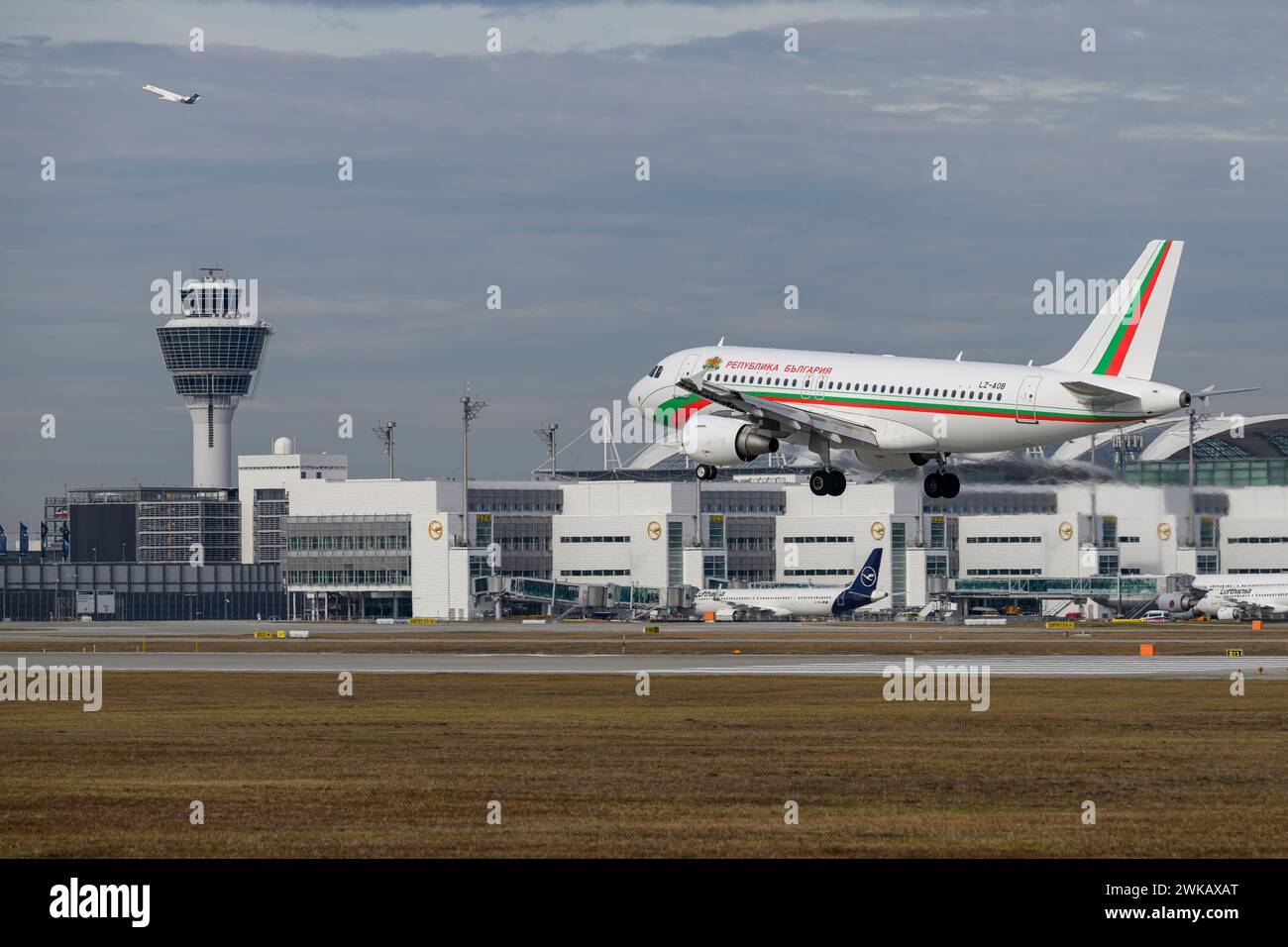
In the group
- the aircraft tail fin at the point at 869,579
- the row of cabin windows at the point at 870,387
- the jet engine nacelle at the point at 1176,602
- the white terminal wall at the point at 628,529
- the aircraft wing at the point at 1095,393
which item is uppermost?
the row of cabin windows at the point at 870,387

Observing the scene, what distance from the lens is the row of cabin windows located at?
6788cm

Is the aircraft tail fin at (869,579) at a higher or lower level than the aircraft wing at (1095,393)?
lower

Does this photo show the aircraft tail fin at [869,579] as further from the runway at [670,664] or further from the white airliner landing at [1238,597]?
the runway at [670,664]

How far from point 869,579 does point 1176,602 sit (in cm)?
2355

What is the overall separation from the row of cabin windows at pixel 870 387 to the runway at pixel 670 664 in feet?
32.4

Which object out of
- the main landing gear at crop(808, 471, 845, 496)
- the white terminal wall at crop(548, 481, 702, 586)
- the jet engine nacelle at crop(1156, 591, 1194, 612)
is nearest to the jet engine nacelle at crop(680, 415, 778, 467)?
the main landing gear at crop(808, 471, 845, 496)

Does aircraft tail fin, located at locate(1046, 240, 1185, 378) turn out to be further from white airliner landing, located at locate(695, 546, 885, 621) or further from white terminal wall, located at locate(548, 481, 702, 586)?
white terminal wall, located at locate(548, 481, 702, 586)

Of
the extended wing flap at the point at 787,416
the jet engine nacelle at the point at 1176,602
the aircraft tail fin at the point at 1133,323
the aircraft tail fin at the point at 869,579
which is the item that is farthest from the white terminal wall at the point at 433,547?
the aircraft tail fin at the point at 1133,323

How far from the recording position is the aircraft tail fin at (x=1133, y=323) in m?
66.2

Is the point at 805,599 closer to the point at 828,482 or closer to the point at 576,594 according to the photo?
the point at 576,594

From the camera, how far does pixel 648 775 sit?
36406mm

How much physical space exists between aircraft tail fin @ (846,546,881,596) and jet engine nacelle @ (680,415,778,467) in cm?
8116
